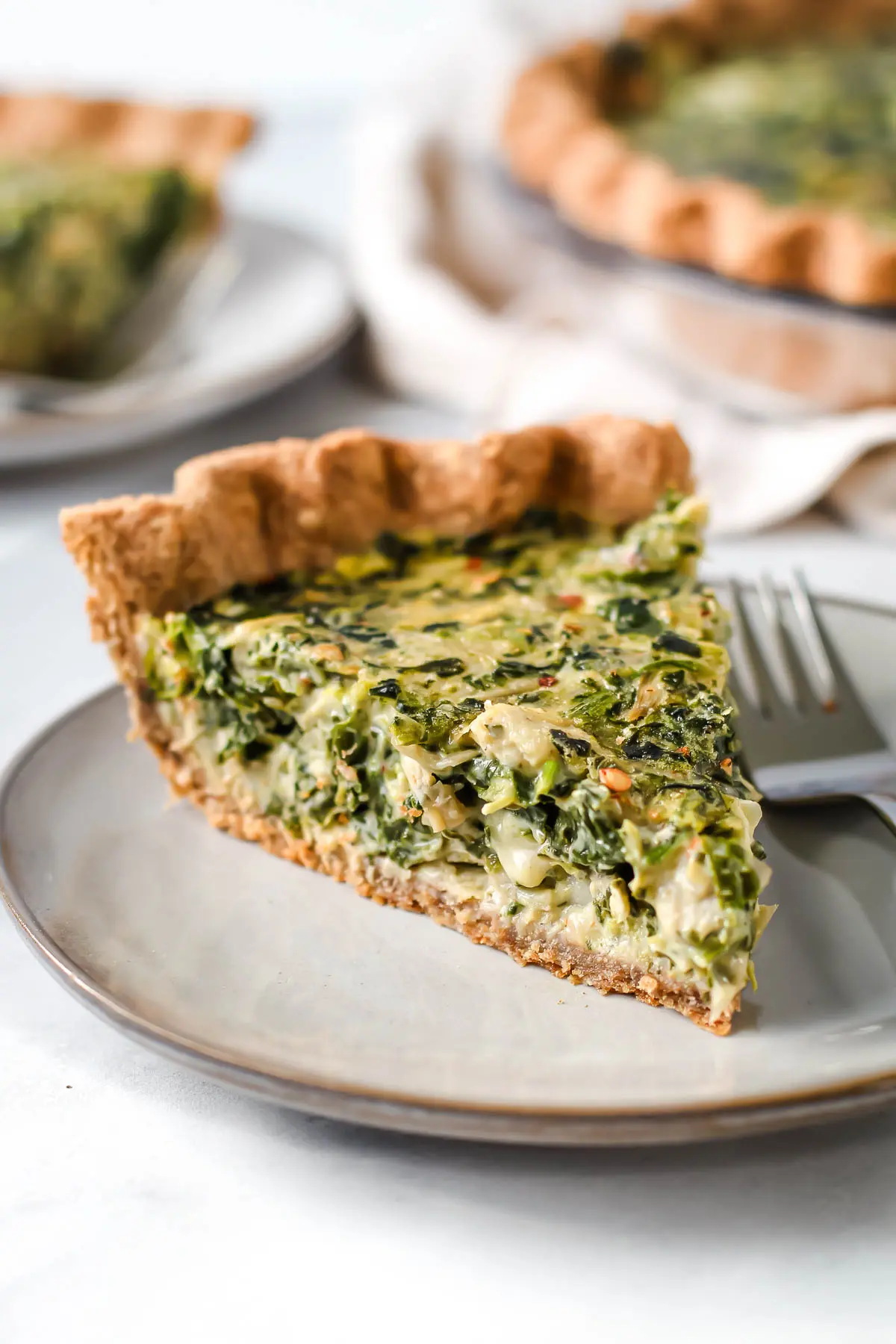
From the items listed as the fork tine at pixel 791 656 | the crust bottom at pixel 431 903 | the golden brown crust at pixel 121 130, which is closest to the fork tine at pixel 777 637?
the fork tine at pixel 791 656

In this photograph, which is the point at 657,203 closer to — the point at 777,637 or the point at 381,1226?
the point at 777,637

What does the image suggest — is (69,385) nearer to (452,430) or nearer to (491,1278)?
(452,430)

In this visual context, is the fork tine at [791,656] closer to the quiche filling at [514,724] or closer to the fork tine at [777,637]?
the fork tine at [777,637]

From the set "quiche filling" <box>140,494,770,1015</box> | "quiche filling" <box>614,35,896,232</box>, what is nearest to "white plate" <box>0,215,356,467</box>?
"quiche filling" <box>614,35,896,232</box>

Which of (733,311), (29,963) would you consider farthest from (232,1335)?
(733,311)

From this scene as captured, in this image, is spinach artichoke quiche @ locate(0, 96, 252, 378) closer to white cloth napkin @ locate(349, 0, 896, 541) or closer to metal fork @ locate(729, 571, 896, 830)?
white cloth napkin @ locate(349, 0, 896, 541)

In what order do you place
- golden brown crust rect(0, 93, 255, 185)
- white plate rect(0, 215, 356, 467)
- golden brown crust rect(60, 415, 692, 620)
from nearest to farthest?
golden brown crust rect(60, 415, 692, 620) < white plate rect(0, 215, 356, 467) < golden brown crust rect(0, 93, 255, 185)
